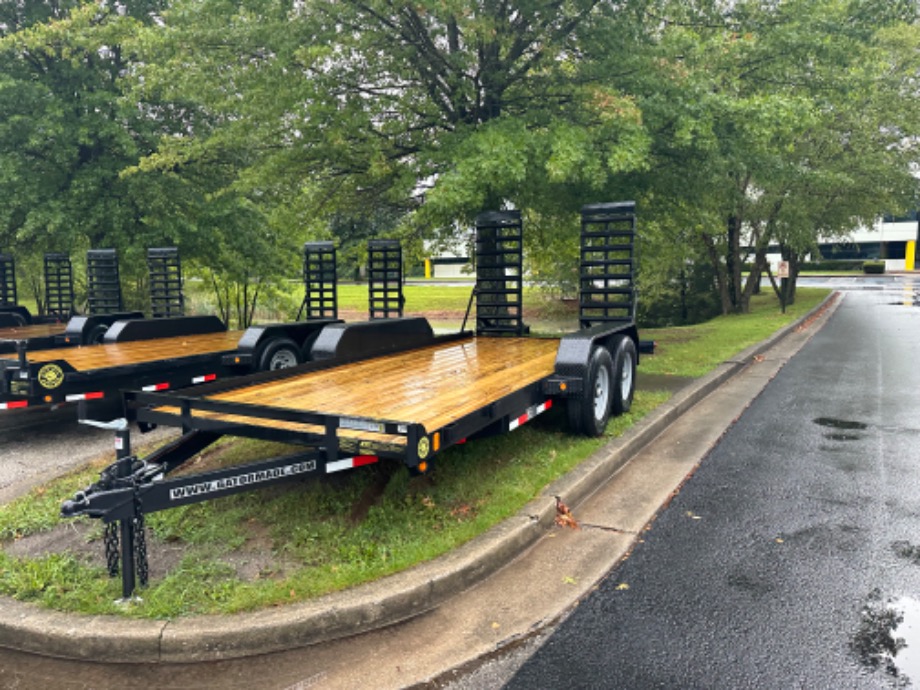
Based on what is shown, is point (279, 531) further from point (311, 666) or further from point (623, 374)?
point (623, 374)

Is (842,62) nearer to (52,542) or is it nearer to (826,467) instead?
(826,467)

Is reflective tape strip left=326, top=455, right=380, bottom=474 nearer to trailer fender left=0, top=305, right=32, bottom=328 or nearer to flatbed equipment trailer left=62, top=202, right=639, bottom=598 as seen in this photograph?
flatbed equipment trailer left=62, top=202, right=639, bottom=598

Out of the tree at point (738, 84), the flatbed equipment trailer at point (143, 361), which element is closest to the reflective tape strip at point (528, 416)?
the flatbed equipment trailer at point (143, 361)

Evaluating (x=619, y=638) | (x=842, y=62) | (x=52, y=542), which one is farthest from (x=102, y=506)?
(x=842, y=62)

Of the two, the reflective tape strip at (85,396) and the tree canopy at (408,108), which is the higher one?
the tree canopy at (408,108)

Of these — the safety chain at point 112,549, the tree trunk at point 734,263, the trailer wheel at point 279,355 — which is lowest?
the safety chain at point 112,549

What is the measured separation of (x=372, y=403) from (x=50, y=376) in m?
3.92

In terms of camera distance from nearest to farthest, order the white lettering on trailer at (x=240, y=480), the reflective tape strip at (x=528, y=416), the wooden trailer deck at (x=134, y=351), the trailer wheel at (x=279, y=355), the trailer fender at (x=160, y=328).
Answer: the white lettering on trailer at (x=240, y=480), the reflective tape strip at (x=528, y=416), the wooden trailer deck at (x=134, y=351), the trailer wheel at (x=279, y=355), the trailer fender at (x=160, y=328)

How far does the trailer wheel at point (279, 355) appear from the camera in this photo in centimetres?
873

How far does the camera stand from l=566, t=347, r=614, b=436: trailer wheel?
630cm

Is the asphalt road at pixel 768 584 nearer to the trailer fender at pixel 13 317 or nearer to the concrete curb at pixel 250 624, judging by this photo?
the concrete curb at pixel 250 624

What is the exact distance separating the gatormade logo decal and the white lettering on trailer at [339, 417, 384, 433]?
449cm

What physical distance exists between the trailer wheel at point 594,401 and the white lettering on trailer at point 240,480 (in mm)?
2944

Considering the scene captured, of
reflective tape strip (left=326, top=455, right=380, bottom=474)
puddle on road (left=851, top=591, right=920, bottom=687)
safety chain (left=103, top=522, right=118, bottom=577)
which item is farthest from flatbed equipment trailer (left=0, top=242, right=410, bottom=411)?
puddle on road (left=851, top=591, right=920, bottom=687)
